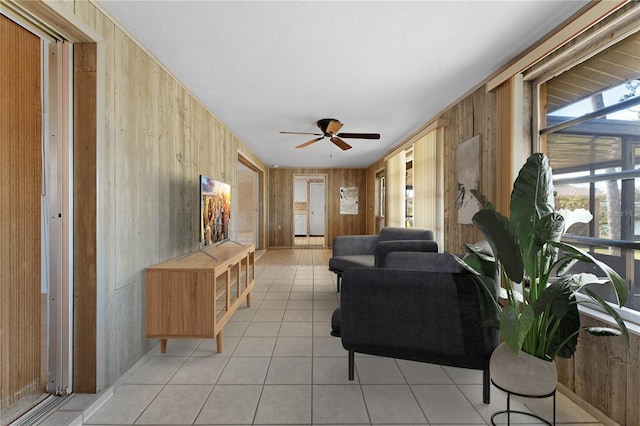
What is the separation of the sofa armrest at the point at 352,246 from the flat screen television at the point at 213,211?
155 cm

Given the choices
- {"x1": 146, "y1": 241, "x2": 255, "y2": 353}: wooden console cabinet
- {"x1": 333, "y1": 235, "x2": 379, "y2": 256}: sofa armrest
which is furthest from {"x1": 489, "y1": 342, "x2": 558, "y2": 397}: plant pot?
{"x1": 333, "y1": 235, "x2": 379, "y2": 256}: sofa armrest

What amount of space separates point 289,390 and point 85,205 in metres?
1.67

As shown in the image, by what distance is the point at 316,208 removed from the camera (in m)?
11.5

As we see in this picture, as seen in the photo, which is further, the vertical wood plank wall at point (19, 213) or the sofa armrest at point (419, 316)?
the sofa armrest at point (419, 316)

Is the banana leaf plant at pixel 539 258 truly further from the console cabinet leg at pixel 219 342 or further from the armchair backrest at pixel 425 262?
the console cabinet leg at pixel 219 342

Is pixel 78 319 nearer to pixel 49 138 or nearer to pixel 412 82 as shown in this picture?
pixel 49 138

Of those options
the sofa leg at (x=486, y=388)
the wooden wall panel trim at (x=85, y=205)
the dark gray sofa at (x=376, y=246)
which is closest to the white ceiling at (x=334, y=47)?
the wooden wall panel trim at (x=85, y=205)

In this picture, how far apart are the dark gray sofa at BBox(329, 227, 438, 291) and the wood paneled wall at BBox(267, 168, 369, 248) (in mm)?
4565

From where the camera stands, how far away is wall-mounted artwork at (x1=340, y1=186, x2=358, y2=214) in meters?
9.04

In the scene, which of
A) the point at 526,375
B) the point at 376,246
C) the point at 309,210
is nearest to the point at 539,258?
the point at 526,375

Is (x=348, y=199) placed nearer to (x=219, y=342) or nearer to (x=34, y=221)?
(x=219, y=342)

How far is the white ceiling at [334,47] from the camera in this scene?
5.85 feet

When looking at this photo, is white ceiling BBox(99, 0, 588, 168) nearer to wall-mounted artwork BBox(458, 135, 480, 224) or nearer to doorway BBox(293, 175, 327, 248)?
wall-mounted artwork BBox(458, 135, 480, 224)

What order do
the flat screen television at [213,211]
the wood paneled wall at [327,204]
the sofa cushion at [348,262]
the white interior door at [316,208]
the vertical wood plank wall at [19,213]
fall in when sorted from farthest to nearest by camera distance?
the white interior door at [316,208] < the wood paneled wall at [327,204] < the sofa cushion at [348,262] < the flat screen television at [213,211] < the vertical wood plank wall at [19,213]
